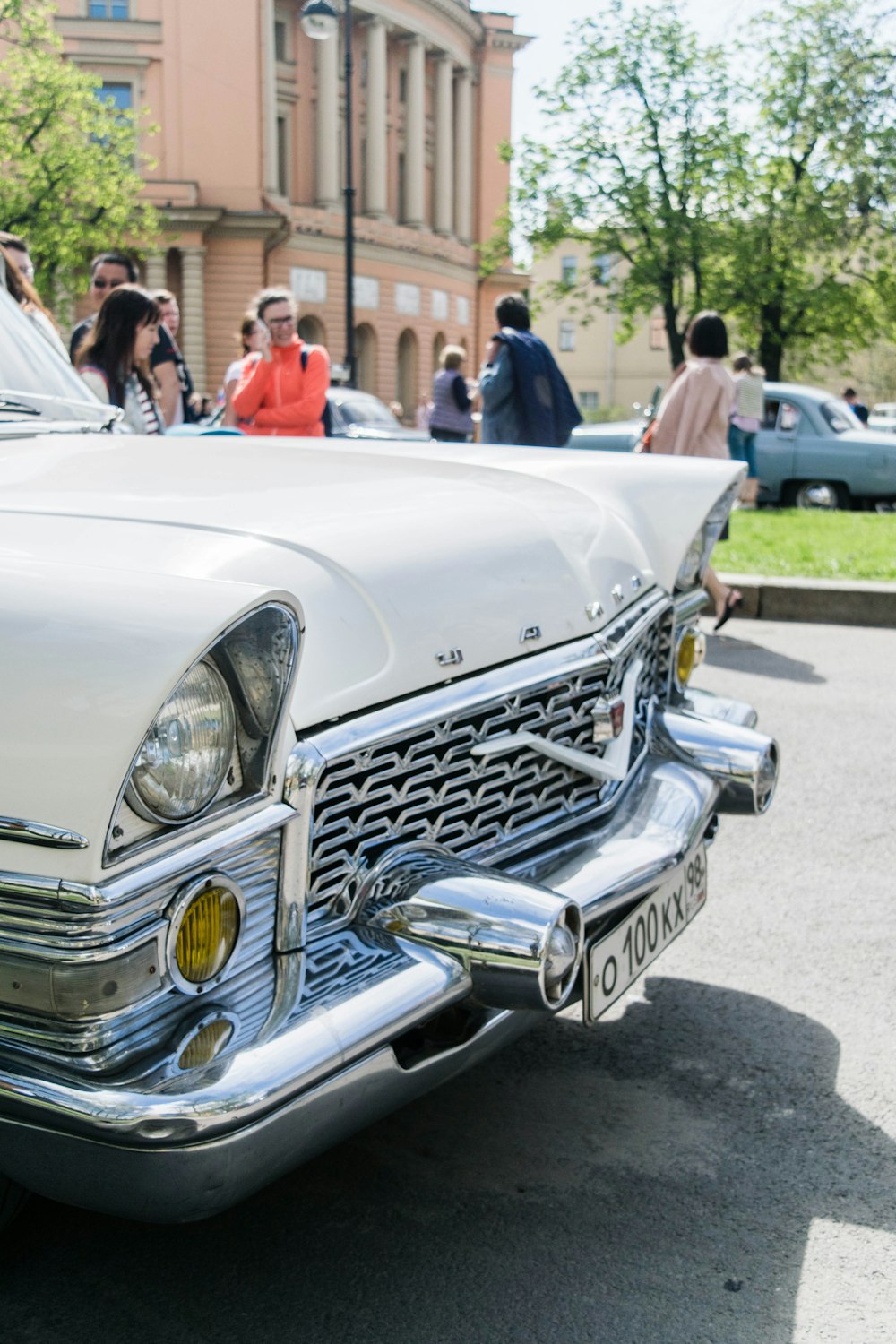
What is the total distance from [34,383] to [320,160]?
45.9 metres

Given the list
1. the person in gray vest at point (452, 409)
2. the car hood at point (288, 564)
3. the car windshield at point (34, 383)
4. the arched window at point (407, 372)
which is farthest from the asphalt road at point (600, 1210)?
the arched window at point (407, 372)

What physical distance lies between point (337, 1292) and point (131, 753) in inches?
38.9

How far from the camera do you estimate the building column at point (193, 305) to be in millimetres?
40125

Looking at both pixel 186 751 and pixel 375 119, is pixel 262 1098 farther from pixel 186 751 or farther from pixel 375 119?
pixel 375 119

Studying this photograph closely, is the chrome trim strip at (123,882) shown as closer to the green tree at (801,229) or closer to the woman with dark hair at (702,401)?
the woman with dark hair at (702,401)

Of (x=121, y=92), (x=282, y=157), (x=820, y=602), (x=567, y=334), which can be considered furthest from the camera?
(x=567, y=334)

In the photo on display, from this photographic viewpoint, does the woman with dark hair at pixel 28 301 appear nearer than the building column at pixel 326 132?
Yes

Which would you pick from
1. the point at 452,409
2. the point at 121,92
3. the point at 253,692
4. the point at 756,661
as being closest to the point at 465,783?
the point at 253,692

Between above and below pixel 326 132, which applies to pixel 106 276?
below

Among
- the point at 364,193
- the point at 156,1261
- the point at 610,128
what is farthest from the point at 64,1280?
the point at 364,193

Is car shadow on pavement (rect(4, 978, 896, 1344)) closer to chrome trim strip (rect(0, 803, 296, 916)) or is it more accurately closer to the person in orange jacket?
chrome trim strip (rect(0, 803, 296, 916))

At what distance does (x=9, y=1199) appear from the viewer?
1.94 m

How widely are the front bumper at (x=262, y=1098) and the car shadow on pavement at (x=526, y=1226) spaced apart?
352mm

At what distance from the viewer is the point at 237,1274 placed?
2.15 meters
